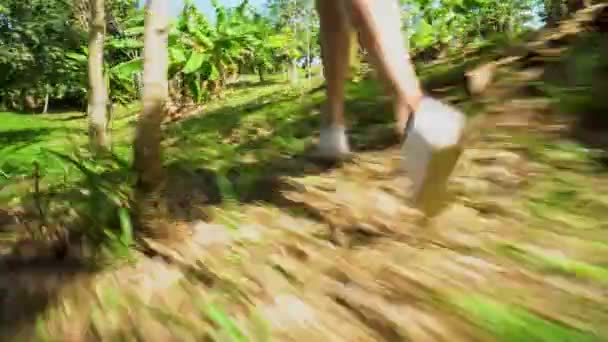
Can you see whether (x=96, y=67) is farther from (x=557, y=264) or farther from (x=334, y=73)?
(x=557, y=264)

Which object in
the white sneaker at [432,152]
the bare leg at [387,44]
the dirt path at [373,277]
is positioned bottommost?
the dirt path at [373,277]

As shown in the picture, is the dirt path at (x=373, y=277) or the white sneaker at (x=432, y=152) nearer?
the dirt path at (x=373, y=277)

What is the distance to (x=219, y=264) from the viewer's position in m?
1.19

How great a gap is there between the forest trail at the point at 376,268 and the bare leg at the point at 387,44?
240 mm

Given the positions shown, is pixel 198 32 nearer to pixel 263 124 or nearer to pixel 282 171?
pixel 263 124

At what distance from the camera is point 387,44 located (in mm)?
1342

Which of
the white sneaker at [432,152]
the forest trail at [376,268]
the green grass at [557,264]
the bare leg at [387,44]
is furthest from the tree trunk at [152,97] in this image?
the green grass at [557,264]

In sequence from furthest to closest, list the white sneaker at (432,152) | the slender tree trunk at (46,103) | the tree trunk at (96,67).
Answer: the slender tree trunk at (46,103) < the tree trunk at (96,67) < the white sneaker at (432,152)

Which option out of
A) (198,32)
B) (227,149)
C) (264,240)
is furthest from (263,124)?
(198,32)

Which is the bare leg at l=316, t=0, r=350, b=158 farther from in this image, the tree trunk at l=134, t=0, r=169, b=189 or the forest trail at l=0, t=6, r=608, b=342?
the tree trunk at l=134, t=0, r=169, b=189

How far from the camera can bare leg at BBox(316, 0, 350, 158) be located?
178 centimetres

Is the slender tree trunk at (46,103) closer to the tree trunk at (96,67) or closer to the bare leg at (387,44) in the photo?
the tree trunk at (96,67)

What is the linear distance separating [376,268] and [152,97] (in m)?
0.73

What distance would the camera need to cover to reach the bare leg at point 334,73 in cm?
178
